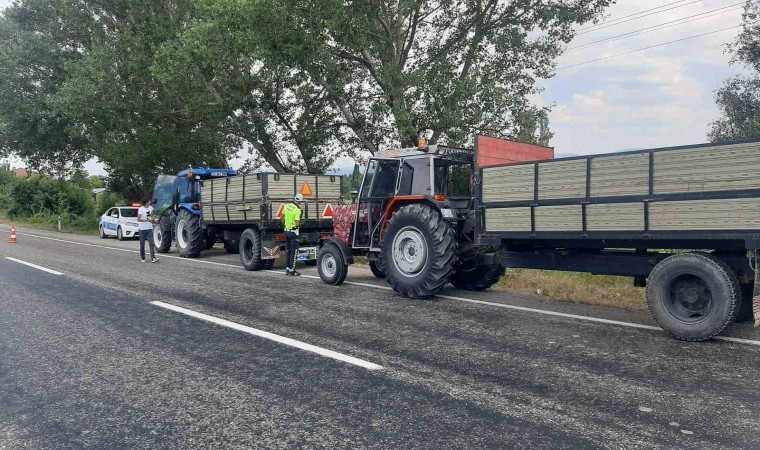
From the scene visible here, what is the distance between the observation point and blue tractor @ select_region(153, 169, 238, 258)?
1578 cm

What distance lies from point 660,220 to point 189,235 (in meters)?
12.7

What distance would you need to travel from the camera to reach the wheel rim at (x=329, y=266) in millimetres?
10251

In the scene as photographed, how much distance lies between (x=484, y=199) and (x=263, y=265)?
7.04 meters

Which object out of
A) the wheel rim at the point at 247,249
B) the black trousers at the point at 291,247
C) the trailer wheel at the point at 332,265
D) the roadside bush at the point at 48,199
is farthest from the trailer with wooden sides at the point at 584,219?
the roadside bush at the point at 48,199

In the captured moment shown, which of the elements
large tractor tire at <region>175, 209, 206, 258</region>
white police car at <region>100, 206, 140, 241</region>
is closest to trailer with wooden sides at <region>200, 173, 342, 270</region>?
large tractor tire at <region>175, 209, 206, 258</region>

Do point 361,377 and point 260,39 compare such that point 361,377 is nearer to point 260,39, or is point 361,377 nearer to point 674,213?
point 674,213

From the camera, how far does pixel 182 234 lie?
16328 mm

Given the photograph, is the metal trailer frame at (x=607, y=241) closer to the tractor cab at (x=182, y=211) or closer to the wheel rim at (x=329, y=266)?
the wheel rim at (x=329, y=266)

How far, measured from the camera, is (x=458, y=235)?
8961 mm

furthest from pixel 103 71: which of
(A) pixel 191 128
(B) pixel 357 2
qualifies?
(B) pixel 357 2

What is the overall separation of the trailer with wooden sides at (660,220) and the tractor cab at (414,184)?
1520 millimetres

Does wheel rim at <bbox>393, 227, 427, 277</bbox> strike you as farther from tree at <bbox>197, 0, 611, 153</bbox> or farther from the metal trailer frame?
tree at <bbox>197, 0, 611, 153</bbox>

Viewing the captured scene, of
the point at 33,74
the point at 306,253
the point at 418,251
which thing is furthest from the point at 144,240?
the point at 33,74

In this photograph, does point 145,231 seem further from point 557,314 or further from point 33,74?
Answer: point 33,74
